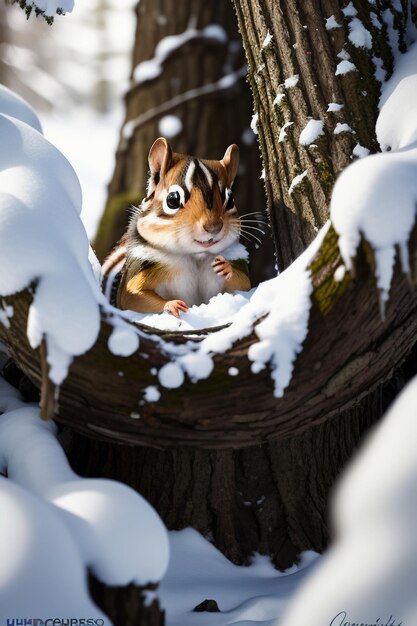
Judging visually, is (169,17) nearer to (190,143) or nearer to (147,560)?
(190,143)

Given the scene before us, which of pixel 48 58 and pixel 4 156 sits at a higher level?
pixel 4 156

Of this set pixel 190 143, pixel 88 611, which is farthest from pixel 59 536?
pixel 190 143

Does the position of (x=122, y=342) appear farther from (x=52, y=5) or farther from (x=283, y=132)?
(x=52, y=5)

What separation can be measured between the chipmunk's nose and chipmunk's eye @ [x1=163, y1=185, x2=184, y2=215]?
105 millimetres

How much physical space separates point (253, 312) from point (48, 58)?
21.2 feet

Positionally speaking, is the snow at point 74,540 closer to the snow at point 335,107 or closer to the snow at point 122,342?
the snow at point 122,342

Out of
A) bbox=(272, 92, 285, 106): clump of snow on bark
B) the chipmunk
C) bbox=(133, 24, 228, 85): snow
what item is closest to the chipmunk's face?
the chipmunk

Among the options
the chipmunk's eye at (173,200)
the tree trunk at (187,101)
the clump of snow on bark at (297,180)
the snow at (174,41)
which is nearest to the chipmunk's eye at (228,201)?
the chipmunk's eye at (173,200)

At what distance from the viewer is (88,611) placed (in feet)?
5.16

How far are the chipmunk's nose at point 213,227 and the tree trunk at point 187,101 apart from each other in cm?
203

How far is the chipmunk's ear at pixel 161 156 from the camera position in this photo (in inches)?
94.7

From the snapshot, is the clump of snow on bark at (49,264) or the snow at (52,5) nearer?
the clump of snow on bark at (49,264)

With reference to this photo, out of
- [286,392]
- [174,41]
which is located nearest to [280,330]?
[286,392]

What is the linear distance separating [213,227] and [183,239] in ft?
0.33
